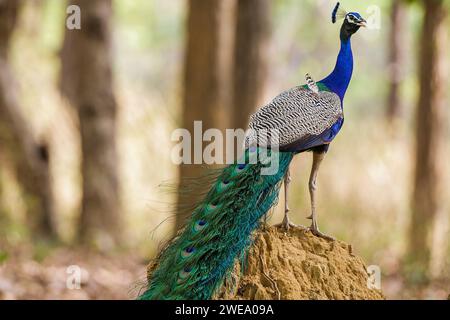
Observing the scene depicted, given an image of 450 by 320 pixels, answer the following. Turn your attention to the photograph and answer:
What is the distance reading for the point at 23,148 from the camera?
37.1 ft

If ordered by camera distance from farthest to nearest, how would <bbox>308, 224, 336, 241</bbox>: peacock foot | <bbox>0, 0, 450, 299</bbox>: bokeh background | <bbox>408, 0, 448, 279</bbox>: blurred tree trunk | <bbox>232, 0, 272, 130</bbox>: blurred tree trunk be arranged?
1. <bbox>232, 0, 272, 130</bbox>: blurred tree trunk
2. <bbox>408, 0, 448, 279</bbox>: blurred tree trunk
3. <bbox>0, 0, 450, 299</bbox>: bokeh background
4. <bbox>308, 224, 336, 241</bbox>: peacock foot

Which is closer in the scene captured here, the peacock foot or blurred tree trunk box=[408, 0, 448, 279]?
the peacock foot

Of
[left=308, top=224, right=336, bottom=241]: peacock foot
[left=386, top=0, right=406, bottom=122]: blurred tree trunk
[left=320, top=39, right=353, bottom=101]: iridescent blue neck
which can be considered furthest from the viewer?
[left=386, top=0, right=406, bottom=122]: blurred tree trunk

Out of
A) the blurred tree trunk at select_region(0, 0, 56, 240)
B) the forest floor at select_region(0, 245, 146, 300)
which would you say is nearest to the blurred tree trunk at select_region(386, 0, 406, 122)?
the blurred tree trunk at select_region(0, 0, 56, 240)

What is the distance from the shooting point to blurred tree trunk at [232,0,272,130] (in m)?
10.6

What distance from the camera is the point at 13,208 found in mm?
11562

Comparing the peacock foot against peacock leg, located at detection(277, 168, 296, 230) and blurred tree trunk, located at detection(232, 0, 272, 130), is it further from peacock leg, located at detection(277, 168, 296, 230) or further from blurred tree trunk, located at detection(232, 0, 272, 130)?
blurred tree trunk, located at detection(232, 0, 272, 130)

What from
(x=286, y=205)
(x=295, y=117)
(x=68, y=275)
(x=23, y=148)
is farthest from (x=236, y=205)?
(x=23, y=148)

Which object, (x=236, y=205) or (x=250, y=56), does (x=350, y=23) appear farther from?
(x=250, y=56)

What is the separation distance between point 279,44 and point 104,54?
2338cm

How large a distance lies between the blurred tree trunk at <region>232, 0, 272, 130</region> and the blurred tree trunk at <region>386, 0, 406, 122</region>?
36.3 feet

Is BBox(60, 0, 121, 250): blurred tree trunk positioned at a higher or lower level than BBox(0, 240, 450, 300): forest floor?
higher

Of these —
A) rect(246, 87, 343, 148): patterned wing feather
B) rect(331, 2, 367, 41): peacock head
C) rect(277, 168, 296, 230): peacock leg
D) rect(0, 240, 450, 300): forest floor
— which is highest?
rect(331, 2, 367, 41): peacock head

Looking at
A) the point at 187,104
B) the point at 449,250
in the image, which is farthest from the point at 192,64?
the point at 449,250
